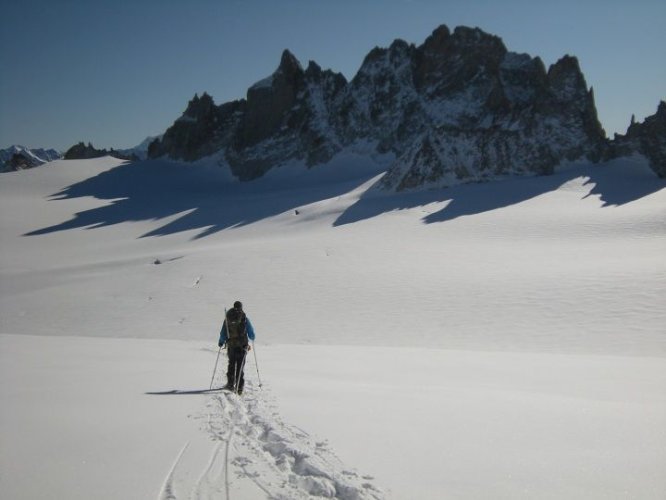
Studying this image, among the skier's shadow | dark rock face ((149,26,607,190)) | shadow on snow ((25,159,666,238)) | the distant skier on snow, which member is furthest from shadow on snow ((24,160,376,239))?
the skier's shadow

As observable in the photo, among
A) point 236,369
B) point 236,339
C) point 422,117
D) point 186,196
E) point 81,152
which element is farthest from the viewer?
point 81,152

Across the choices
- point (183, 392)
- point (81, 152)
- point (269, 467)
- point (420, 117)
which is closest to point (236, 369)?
point (183, 392)

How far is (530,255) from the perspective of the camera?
22406 millimetres

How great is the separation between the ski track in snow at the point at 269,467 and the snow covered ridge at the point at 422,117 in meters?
43.7

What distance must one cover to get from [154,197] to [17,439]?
70237 millimetres

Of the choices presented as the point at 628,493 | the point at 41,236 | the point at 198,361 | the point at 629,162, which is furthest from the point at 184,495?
the point at 629,162

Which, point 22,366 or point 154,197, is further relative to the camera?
point 154,197

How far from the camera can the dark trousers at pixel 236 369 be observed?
24.8 feet

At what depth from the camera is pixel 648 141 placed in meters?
41.9

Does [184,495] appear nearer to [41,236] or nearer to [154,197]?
[41,236]

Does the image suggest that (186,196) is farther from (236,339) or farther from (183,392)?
(183,392)

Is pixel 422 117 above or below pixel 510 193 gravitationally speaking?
above

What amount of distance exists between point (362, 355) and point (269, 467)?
720 centimetres

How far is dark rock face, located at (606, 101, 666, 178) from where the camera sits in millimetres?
40469
